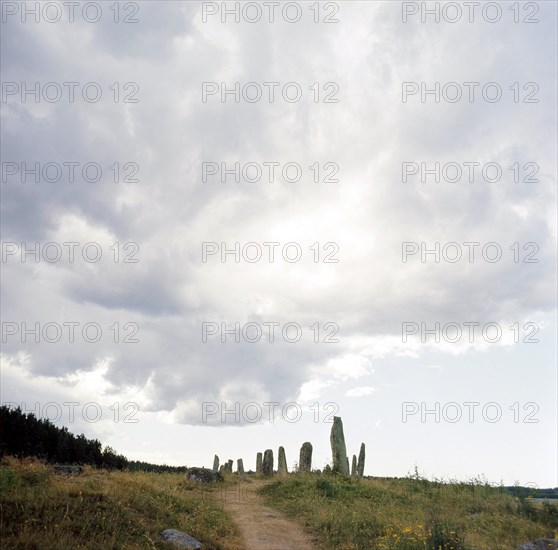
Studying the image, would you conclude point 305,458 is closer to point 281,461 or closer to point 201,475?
point 281,461

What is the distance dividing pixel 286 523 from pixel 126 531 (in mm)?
7334

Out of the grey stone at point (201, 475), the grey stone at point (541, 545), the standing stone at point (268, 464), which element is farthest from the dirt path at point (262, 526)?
the standing stone at point (268, 464)

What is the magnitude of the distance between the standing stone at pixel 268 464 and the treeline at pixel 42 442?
455 inches

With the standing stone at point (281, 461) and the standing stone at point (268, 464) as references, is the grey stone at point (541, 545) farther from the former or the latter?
the standing stone at point (268, 464)

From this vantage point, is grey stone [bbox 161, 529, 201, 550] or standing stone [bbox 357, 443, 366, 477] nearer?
grey stone [bbox 161, 529, 201, 550]

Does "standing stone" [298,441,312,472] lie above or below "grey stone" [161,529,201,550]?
above

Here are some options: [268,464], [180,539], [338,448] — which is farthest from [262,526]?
[268,464]

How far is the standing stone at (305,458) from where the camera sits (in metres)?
31.8

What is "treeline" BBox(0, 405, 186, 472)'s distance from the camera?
90.9 feet

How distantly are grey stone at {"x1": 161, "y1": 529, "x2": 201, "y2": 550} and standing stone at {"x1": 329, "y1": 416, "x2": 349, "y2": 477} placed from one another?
16.9m

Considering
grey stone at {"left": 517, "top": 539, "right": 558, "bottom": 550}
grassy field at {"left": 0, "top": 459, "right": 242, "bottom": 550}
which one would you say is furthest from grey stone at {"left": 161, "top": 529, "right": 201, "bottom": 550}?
grey stone at {"left": 517, "top": 539, "right": 558, "bottom": 550}

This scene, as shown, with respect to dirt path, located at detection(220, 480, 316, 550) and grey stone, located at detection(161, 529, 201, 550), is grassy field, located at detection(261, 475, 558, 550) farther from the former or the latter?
grey stone, located at detection(161, 529, 201, 550)

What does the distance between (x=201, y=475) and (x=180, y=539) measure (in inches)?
553

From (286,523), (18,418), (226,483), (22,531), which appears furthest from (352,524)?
(18,418)
